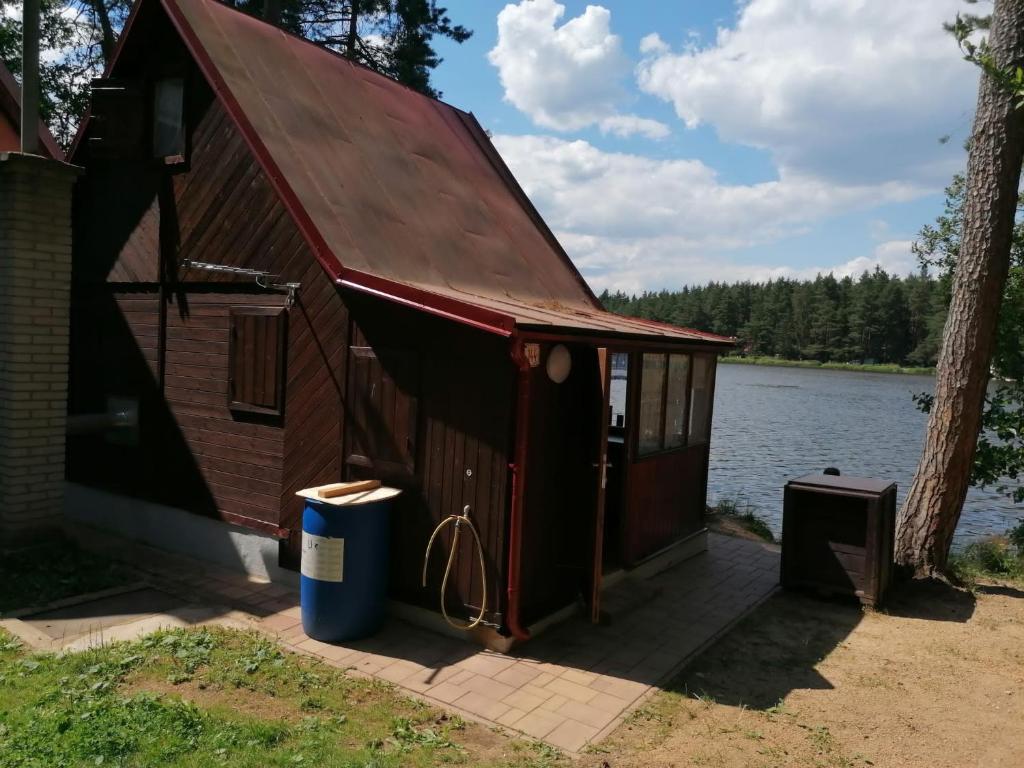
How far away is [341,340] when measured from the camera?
6418 mm

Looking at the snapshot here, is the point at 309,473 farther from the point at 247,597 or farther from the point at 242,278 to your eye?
the point at 242,278

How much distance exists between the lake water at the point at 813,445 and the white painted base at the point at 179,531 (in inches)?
345

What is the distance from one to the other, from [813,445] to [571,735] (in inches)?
888

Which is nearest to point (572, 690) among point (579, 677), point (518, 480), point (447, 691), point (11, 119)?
point (579, 677)

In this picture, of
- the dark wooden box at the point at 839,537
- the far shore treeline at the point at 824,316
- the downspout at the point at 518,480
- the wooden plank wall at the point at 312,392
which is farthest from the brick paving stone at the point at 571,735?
the far shore treeline at the point at 824,316

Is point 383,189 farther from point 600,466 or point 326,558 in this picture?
point 326,558

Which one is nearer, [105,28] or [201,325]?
[201,325]

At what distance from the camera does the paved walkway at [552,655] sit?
483 centimetres

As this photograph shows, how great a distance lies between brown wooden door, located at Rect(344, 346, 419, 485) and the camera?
19.9 ft

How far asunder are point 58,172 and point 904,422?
33682 millimetres

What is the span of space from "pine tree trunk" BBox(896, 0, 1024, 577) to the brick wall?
349 inches

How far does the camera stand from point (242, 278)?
7.16 meters

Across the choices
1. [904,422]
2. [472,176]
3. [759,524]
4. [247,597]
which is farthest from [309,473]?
[904,422]

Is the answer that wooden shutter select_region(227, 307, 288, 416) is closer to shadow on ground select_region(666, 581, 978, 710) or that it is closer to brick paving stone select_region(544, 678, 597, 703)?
brick paving stone select_region(544, 678, 597, 703)
